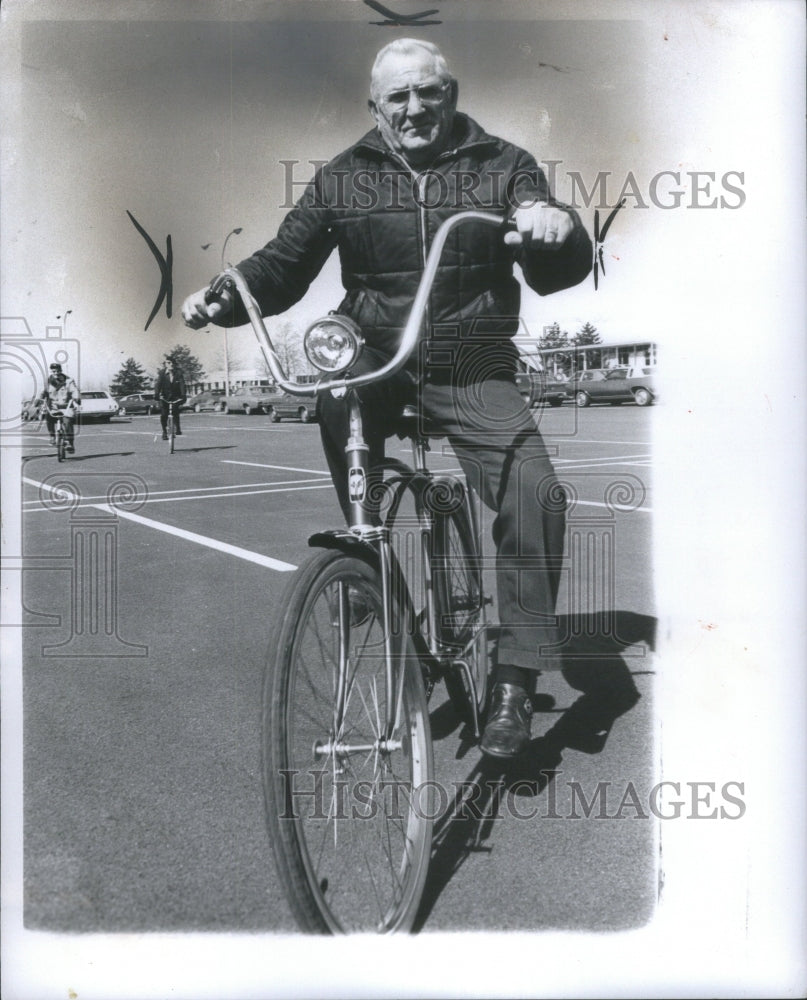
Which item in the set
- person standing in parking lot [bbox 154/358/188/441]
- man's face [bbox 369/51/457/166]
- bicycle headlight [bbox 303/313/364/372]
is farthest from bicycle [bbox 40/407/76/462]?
man's face [bbox 369/51/457/166]

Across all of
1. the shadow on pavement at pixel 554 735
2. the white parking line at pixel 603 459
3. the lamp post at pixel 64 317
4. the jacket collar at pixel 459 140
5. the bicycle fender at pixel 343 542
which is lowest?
the shadow on pavement at pixel 554 735

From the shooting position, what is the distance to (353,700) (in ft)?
7.01

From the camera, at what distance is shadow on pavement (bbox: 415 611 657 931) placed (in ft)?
8.00

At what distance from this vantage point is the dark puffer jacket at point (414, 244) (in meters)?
2.60

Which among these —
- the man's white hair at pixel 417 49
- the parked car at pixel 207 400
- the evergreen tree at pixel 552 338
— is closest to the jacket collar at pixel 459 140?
the man's white hair at pixel 417 49

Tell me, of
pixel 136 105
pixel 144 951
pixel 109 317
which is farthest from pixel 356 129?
pixel 144 951

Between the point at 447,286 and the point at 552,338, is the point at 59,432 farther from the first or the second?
the point at 552,338

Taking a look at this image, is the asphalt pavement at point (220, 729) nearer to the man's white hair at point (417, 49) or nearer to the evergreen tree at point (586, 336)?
the evergreen tree at point (586, 336)

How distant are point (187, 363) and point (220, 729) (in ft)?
3.72

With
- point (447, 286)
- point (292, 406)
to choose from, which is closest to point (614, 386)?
point (447, 286)

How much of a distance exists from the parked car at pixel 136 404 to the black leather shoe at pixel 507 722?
1318 mm

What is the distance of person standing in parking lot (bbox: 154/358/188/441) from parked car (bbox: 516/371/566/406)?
1.01 meters

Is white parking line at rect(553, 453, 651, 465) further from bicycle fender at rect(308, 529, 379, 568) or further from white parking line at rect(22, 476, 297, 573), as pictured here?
white parking line at rect(22, 476, 297, 573)

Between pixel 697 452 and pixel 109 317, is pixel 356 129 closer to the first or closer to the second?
pixel 109 317
